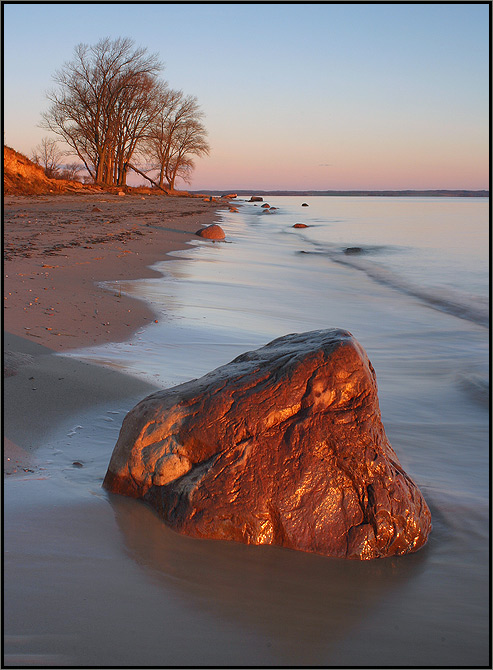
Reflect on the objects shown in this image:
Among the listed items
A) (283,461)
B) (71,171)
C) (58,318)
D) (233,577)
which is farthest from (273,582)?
(71,171)

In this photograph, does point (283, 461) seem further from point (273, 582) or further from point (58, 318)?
point (58, 318)

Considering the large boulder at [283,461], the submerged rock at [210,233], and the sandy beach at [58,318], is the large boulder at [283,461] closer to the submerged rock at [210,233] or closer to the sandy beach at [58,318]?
the sandy beach at [58,318]

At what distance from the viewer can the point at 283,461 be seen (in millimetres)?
2432

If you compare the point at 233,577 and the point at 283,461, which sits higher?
the point at 283,461

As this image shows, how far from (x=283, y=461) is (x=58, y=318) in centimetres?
380

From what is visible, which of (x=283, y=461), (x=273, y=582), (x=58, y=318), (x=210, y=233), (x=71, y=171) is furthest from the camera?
(x=71, y=171)

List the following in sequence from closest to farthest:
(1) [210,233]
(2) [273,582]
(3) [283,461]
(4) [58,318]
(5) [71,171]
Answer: (2) [273,582]
(3) [283,461]
(4) [58,318]
(1) [210,233]
(5) [71,171]

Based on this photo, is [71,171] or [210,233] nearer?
[210,233]

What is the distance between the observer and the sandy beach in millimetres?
3467

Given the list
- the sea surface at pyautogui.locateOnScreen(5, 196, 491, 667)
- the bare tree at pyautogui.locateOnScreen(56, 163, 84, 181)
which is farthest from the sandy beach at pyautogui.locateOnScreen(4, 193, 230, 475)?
the bare tree at pyautogui.locateOnScreen(56, 163, 84, 181)

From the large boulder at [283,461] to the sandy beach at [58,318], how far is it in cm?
74

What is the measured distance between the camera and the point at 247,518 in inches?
93.3

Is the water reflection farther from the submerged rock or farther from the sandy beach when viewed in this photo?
the submerged rock

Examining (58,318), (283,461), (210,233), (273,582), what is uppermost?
(210,233)
